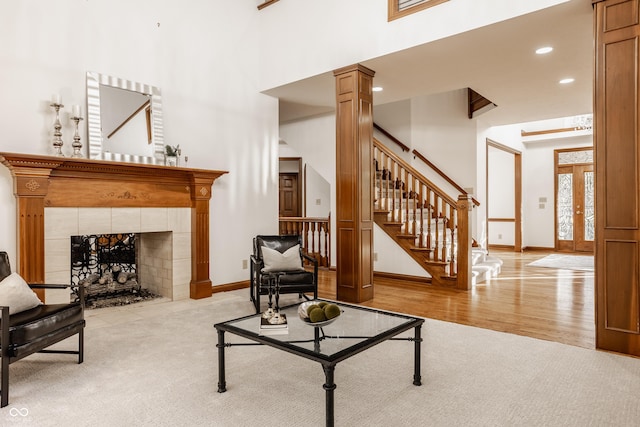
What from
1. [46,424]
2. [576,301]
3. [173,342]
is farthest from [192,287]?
[576,301]

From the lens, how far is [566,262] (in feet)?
26.9

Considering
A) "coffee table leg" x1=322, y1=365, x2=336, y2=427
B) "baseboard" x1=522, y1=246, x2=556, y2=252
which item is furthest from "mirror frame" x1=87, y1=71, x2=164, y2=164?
"baseboard" x1=522, y1=246, x2=556, y2=252

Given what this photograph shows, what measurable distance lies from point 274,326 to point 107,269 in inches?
140

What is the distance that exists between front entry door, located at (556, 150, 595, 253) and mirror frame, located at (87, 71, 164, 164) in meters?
9.43

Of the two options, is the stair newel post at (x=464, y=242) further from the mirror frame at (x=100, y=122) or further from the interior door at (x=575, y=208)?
the interior door at (x=575, y=208)

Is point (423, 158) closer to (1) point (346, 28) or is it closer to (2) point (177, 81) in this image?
(1) point (346, 28)

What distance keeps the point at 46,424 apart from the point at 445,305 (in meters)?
3.87

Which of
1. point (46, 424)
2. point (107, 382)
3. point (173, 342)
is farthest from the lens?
point (173, 342)

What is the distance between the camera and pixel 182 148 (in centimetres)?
516

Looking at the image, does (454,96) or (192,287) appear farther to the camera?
(454,96)

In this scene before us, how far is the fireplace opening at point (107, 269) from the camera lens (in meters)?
4.83

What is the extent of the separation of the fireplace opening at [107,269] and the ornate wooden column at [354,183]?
243cm

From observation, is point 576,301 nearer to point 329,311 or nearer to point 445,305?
point 445,305

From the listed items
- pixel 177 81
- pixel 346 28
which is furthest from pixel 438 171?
pixel 177 81
